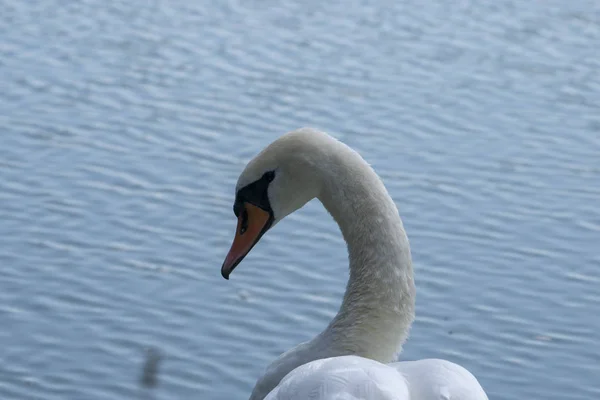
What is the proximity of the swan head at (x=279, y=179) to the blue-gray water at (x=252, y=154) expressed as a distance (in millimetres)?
1952

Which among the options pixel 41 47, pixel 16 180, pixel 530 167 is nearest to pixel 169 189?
pixel 16 180

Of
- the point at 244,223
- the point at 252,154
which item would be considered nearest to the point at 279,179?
the point at 244,223

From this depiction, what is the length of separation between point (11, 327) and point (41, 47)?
5.24 metres

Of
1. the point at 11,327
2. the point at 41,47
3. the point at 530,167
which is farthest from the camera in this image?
the point at 41,47

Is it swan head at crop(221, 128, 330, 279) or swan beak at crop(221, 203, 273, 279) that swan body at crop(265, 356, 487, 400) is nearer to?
swan head at crop(221, 128, 330, 279)

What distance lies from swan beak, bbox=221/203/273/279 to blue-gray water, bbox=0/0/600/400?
177cm

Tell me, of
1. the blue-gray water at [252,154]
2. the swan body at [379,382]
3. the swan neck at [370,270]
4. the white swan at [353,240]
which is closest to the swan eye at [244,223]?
the white swan at [353,240]

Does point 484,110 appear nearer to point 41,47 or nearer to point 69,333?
point 41,47

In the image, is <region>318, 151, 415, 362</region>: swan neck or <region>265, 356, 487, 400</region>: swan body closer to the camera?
<region>265, 356, 487, 400</region>: swan body

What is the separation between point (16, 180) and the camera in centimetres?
959

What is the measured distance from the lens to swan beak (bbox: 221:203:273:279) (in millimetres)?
5395

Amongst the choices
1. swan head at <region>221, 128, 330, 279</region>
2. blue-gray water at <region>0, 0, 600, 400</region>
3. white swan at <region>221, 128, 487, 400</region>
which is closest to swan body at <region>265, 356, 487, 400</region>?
white swan at <region>221, 128, 487, 400</region>

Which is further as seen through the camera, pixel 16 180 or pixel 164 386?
pixel 16 180

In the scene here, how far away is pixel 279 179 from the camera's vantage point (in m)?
5.22
